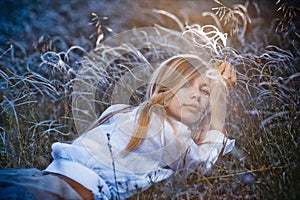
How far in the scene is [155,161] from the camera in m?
1.71

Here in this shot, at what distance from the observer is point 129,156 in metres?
1.70

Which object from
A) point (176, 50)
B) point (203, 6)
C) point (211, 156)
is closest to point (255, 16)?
point (203, 6)

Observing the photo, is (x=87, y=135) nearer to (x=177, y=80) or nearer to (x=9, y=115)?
(x=177, y=80)

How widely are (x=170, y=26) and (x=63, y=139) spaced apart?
4.64 feet

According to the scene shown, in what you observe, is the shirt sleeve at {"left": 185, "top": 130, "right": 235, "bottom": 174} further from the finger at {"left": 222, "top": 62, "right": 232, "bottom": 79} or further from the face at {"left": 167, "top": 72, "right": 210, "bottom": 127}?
the finger at {"left": 222, "top": 62, "right": 232, "bottom": 79}

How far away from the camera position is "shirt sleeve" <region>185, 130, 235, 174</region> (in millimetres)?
1716

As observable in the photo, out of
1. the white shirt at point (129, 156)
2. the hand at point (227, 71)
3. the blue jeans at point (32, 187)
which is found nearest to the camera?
the blue jeans at point (32, 187)

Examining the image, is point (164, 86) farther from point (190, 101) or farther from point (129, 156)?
A: point (129, 156)

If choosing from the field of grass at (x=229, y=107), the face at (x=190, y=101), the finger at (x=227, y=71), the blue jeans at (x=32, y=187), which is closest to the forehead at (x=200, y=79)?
the face at (x=190, y=101)

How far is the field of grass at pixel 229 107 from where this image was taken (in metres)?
1.68

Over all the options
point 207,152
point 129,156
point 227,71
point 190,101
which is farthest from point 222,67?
point 129,156

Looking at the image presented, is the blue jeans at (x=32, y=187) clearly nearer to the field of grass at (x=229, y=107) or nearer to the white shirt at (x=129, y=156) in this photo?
the white shirt at (x=129, y=156)

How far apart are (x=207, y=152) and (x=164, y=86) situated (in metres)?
0.24

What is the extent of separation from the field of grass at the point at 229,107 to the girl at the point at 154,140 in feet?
0.21
